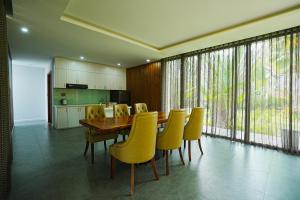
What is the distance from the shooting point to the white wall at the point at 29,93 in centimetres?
677

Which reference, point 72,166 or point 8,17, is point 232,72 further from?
point 8,17

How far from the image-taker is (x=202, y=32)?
353 centimetres

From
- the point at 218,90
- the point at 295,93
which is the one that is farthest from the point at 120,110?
the point at 295,93

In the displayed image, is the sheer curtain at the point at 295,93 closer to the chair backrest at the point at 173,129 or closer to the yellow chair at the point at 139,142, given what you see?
the chair backrest at the point at 173,129

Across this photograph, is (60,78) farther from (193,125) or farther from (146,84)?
(193,125)

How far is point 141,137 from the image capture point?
1.85 metres

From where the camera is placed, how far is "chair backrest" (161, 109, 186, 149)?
7.49 ft

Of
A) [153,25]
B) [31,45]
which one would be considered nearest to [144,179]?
[153,25]

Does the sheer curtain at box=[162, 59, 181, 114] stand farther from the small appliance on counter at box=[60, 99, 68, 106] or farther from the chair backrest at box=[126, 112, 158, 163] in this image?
the small appliance on counter at box=[60, 99, 68, 106]

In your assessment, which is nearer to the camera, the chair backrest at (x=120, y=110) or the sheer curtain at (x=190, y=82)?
the chair backrest at (x=120, y=110)

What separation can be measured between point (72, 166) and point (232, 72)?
4149 millimetres

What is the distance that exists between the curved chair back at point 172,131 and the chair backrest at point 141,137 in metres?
0.39

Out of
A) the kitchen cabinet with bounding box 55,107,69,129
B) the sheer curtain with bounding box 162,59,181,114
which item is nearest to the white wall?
the kitchen cabinet with bounding box 55,107,69,129

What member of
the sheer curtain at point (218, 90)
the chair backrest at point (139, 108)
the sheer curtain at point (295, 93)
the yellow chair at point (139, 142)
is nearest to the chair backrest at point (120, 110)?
the chair backrest at point (139, 108)
